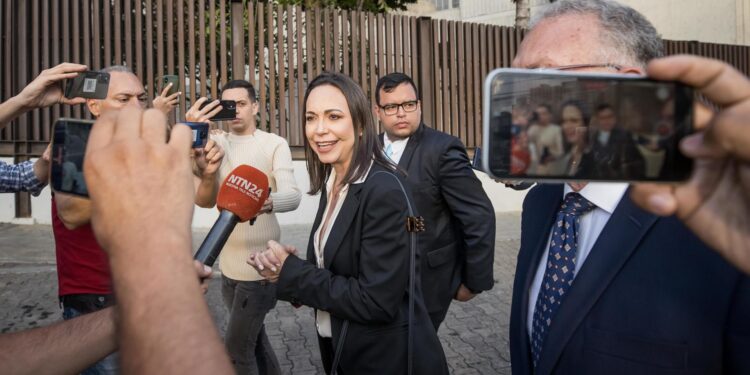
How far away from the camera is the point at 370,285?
7.45 feet

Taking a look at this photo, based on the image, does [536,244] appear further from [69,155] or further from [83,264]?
[83,264]

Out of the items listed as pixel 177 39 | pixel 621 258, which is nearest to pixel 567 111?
pixel 621 258

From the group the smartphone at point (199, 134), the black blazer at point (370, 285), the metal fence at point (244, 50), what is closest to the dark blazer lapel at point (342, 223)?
the black blazer at point (370, 285)

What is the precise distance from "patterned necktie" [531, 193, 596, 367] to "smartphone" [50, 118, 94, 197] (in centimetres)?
126

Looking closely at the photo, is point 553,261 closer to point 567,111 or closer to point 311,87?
point 567,111

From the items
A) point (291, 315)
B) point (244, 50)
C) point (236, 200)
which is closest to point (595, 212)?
point (236, 200)

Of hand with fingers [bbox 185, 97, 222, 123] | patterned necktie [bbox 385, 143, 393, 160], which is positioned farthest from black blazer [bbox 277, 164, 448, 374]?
patterned necktie [bbox 385, 143, 393, 160]

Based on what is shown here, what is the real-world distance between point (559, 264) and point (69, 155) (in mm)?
1313

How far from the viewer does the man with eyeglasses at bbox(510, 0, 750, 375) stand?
137 centimetres

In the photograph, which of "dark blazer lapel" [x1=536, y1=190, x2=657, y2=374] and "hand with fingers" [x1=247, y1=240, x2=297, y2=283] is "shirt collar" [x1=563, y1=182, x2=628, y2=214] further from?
"hand with fingers" [x1=247, y1=240, x2=297, y2=283]

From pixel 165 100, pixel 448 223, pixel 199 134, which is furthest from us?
pixel 448 223

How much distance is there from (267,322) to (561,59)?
15.5 ft

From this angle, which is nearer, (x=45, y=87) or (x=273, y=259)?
(x=273, y=259)

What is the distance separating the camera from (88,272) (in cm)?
282
